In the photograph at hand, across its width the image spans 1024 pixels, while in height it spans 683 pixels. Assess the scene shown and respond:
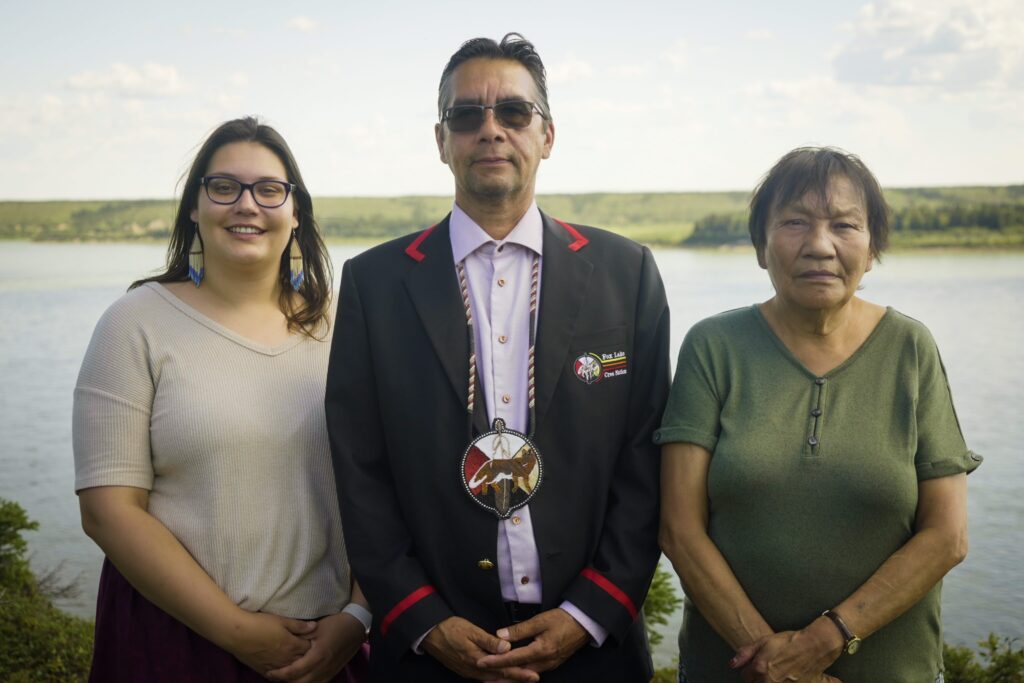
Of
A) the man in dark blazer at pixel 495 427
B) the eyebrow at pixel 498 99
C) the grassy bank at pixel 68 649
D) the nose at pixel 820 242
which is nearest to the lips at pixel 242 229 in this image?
the man in dark blazer at pixel 495 427

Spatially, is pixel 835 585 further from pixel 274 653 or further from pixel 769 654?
pixel 274 653

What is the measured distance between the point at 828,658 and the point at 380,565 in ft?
4.72

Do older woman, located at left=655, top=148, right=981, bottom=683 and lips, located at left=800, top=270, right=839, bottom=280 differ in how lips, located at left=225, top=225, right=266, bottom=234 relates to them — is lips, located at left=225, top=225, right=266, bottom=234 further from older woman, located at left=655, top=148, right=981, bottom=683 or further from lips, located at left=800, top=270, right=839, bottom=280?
lips, located at left=800, top=270, right=839, bottom=280

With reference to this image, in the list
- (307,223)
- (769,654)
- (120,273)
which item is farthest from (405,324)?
(120,273)

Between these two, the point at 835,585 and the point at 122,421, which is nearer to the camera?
the point at 835,585

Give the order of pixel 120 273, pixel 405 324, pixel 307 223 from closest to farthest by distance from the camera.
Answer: pixel 405 324
pixel 307 223
pixel 120 273

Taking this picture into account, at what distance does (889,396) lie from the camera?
2740mm

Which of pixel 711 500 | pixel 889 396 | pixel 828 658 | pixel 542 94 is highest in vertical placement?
pixel 542 94

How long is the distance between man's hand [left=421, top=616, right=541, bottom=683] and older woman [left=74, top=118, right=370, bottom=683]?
1.55 ft

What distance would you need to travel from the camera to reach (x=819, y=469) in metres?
2.70

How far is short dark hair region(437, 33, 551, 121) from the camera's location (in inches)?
123

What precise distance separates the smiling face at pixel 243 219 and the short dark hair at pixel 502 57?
0.68 m

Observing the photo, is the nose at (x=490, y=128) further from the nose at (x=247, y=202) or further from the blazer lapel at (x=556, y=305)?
the nose at (x=247, y=202)

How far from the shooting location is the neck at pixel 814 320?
9.33ft
